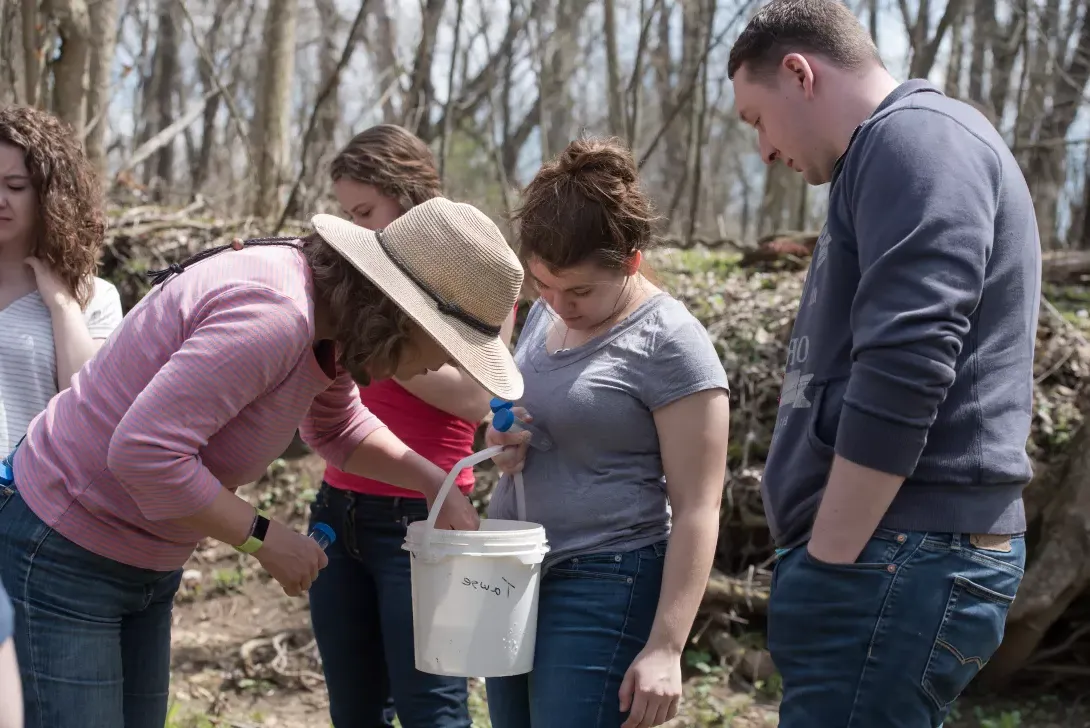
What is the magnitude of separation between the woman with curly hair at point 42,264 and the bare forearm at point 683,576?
1.60m

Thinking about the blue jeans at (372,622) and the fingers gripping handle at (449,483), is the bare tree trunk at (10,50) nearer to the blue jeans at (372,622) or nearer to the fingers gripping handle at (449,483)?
the blue jeans at (372,622)

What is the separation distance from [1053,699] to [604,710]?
10.6 ft

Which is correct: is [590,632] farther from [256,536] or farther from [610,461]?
[256,536]

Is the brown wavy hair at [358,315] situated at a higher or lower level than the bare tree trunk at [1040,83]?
lower

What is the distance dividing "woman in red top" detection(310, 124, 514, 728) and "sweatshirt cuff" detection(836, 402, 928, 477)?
1151mm

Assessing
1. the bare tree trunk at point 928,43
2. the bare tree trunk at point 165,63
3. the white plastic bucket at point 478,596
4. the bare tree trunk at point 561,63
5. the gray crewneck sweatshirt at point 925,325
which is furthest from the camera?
the bare tree trunk at point 165,63

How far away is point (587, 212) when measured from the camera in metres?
2.19

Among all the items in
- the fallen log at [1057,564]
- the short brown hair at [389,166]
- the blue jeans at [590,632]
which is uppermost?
the short brown hair at [389,166]

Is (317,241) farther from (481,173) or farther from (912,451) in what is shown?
(481,173)

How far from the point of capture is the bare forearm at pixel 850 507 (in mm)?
1675

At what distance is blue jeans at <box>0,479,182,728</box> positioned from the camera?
1907 mm

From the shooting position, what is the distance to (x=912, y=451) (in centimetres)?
165

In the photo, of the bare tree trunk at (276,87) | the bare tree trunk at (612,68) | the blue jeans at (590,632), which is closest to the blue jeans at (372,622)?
the blue jeans at (590,632)

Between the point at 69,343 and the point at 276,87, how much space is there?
5.79 meters
